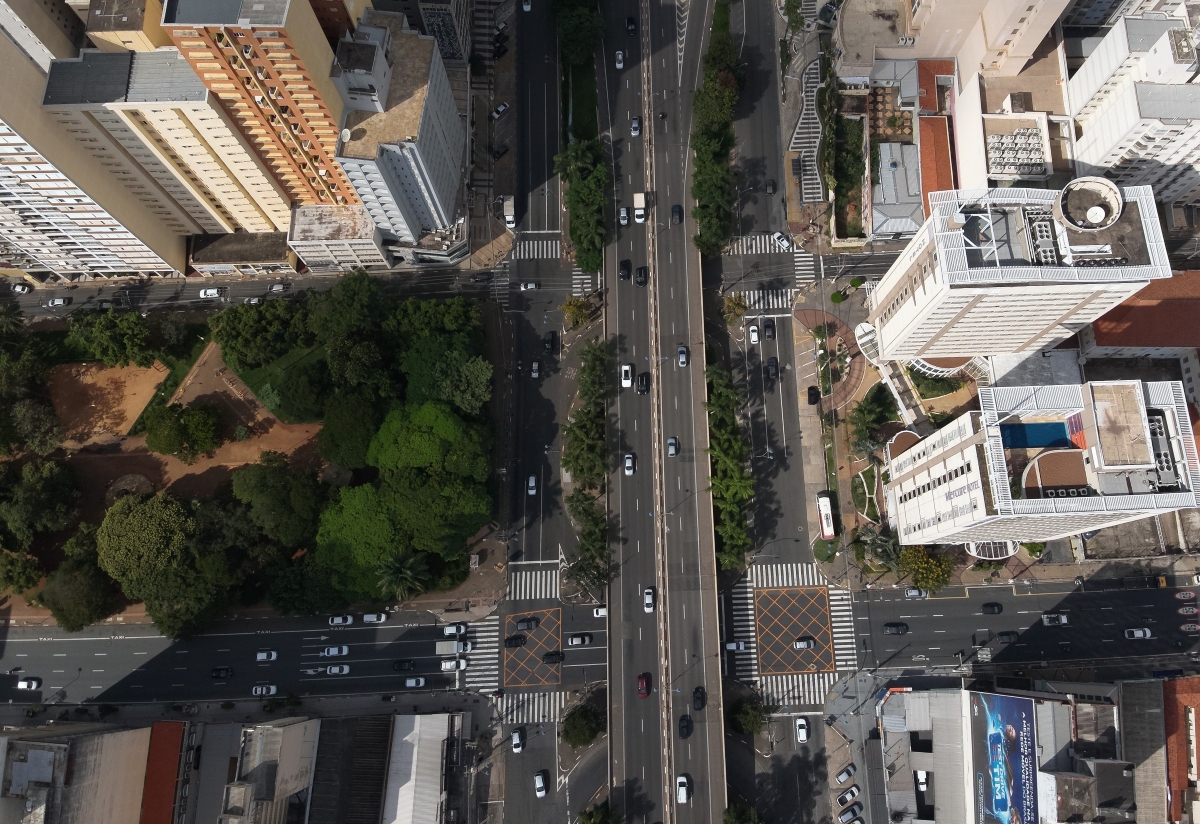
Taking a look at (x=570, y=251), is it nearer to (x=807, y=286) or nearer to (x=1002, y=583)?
(x=807, y=286)

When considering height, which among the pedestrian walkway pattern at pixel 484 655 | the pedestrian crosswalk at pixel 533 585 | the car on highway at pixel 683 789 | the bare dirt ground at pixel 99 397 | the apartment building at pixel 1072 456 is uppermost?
the bare dirt ground at pixel 99 397

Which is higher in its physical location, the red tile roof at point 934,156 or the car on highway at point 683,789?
the red tile roof at point 934,156

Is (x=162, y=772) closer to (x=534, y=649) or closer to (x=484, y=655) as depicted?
(x=484, y=655)

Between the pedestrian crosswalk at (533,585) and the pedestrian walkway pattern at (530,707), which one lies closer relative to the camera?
the pedestrian walkway pattern at (530,707)

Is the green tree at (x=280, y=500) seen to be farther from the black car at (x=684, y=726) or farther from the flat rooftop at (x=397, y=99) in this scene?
the black car at (x=684, y=726)

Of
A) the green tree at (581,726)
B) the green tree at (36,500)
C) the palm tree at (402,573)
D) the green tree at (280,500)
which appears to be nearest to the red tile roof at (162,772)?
the green tree at (280,500)

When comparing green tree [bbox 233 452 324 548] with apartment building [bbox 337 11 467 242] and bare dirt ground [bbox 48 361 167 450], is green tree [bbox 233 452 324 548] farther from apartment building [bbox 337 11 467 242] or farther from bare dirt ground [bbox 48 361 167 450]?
apartment building [bbox 337 11 467 242]

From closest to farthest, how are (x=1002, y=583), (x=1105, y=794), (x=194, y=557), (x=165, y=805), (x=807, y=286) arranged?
(x=1105, y=794)
(x=165, y=805)
(x=194, y=557)
(x=1002, y=583)
(x=807, y=286)

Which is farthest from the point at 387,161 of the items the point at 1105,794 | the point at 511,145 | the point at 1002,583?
the point at 1105,794
